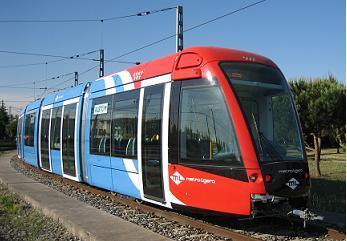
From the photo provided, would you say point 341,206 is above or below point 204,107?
below

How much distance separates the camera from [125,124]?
37.5 ft

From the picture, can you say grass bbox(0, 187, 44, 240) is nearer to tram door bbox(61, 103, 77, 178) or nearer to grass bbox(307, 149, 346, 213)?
tram door bbox(61, 103, 77, 178)

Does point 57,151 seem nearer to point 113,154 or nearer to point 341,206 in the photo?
point 113,154

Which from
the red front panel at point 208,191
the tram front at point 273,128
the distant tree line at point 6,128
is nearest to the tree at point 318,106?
the tram front at point 273,128

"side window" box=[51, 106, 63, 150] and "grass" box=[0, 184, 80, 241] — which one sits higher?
"side window" box=[51, 106, 63, 150]

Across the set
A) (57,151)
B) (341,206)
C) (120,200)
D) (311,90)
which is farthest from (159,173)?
(311,90)

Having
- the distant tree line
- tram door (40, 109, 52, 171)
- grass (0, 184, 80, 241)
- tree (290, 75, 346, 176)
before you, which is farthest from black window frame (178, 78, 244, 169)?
the distant tree line

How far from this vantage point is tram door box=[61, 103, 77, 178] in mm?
15680

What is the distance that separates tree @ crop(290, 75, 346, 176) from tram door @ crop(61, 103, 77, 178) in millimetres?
8951

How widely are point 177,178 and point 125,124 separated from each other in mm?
2725

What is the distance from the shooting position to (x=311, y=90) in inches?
797

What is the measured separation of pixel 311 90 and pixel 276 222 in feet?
38.6

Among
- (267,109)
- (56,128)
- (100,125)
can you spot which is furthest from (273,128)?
(56,128)

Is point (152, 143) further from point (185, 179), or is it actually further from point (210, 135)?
point (210, 135)
